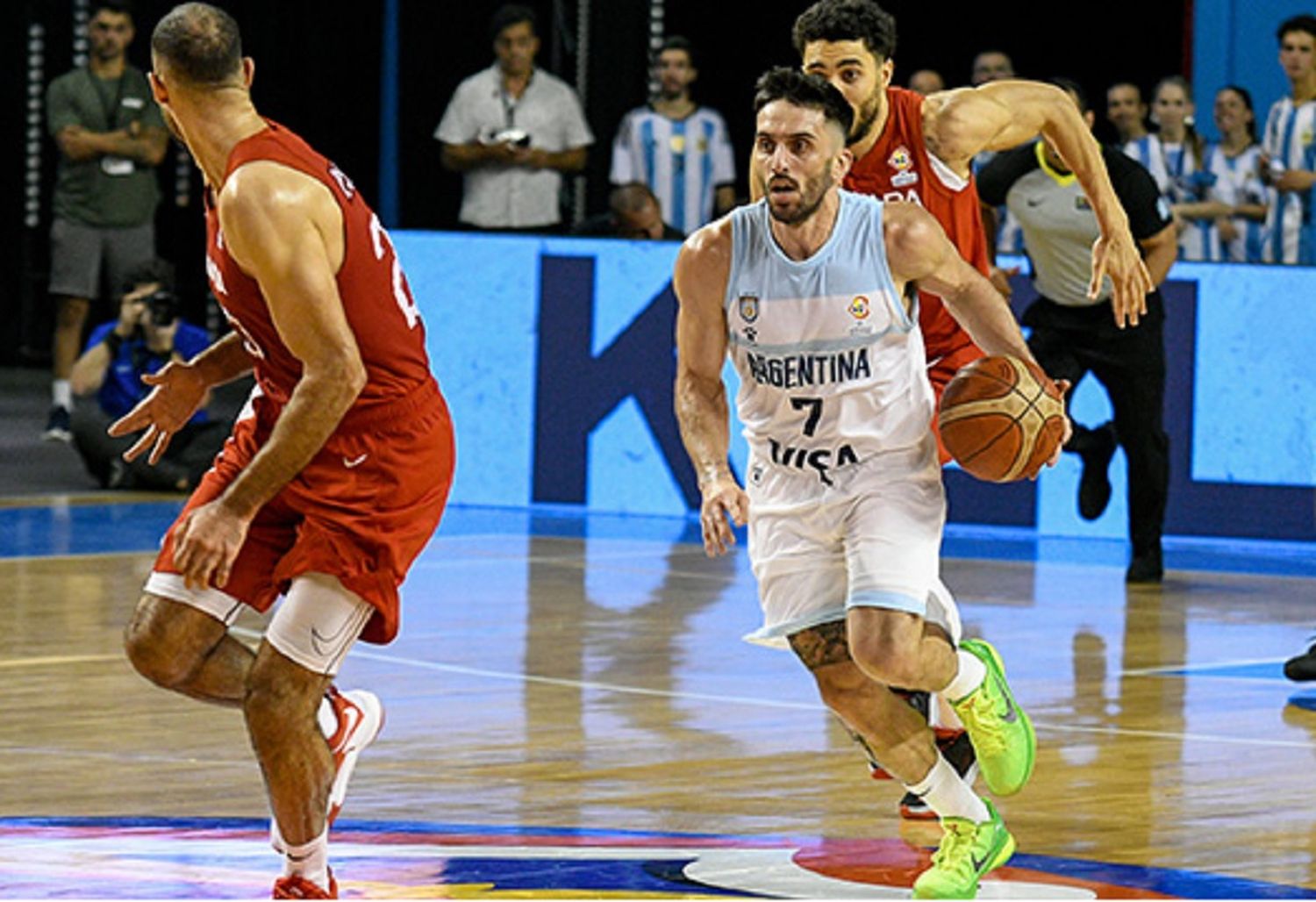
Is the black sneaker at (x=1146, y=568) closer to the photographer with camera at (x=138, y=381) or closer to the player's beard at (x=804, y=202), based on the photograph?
the photographer with camera at (x=138, y=381)

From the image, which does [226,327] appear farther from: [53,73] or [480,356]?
[480,356]

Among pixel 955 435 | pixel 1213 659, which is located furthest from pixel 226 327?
pixel 955 435

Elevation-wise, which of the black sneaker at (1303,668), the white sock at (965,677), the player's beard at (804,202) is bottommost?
the black sneaker at (1303,668)

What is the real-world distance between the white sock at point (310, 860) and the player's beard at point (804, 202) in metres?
1.72

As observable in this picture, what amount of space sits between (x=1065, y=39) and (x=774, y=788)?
13960 millimetres

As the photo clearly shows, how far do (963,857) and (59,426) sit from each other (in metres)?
12.1

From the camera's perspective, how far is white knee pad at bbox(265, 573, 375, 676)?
599 centimetres

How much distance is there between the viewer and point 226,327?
2141cm

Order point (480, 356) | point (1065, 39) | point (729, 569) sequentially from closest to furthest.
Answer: point (729, 569) < point (480, 356) < point (1065, 39)

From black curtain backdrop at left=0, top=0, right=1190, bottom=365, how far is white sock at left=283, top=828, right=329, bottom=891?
12435mm

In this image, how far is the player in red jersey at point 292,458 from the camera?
5.82 metres

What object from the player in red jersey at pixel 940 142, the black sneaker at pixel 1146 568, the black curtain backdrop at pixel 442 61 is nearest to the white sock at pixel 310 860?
the player in red jersey at pixel 940 142

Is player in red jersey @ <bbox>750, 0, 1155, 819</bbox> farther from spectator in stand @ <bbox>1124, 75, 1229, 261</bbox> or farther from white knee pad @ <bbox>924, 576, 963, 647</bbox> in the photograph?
spectator in stand @ <bbox>1124, 75, 1229, 261</bbox>

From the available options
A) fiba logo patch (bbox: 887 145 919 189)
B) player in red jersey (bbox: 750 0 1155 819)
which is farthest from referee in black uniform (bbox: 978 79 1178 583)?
fiba logo patch (bbox: 887 145 919 189)
